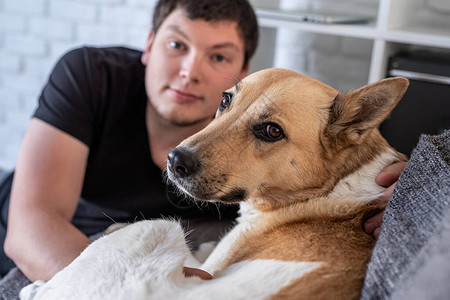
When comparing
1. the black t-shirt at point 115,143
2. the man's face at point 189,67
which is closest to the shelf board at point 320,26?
the man's face at point 189,67

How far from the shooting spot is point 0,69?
346 centimetres

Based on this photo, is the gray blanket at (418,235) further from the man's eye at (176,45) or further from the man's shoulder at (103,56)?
the man's shoulder at (103,56)

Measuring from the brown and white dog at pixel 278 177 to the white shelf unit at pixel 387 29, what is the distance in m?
0.71

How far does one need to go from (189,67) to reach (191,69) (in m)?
0.01

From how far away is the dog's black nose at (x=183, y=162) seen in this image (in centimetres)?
114

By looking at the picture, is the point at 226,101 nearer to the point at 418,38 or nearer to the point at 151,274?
the point at 151,274

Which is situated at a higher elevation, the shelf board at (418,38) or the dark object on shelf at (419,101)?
the shelf board at (418,38)

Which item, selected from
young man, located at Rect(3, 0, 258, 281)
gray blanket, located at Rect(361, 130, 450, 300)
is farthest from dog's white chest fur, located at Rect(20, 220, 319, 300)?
young man, located at Rect(3, 0, 258, 281)

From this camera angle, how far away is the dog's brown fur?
1.16 meters

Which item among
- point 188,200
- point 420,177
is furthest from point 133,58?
point 420,177

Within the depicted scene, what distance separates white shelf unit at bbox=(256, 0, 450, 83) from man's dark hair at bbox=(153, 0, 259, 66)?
183mm

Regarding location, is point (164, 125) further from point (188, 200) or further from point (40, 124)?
point (40, 124)

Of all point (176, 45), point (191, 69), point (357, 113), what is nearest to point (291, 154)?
point (357, 113)

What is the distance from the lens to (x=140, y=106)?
6.23 ft
